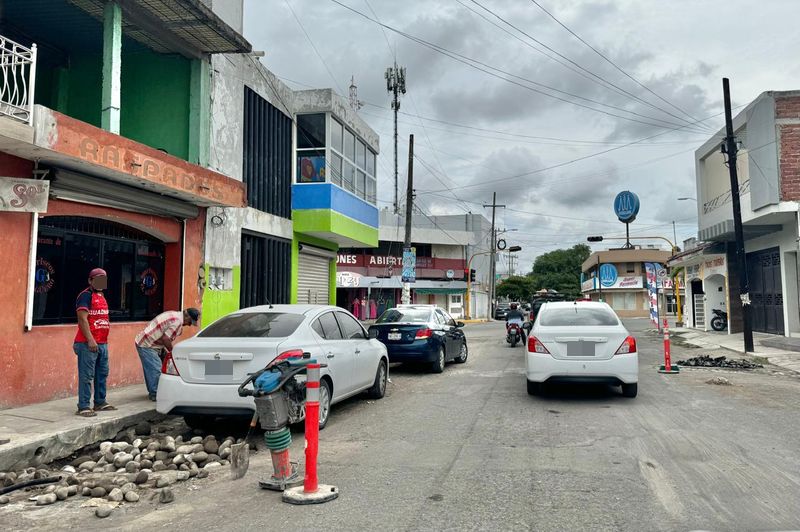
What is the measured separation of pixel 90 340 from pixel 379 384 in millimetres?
4208

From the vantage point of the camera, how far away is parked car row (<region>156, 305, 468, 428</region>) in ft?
20.9

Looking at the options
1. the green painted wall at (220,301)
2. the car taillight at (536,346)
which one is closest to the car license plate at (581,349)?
the car taillight at (536,346)

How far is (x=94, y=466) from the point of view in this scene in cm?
579

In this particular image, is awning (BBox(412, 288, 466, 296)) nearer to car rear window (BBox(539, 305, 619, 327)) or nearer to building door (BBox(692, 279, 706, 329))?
building door (BBox(692, 279, 706, 329))

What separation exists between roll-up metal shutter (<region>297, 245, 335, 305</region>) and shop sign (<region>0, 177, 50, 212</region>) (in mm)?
9616

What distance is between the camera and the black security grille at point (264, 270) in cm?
1375

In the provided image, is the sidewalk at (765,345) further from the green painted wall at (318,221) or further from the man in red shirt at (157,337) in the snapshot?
the man in red shirt at (157,337)

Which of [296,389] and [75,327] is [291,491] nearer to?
[296,389]

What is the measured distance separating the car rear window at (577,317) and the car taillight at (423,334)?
307 centimetres

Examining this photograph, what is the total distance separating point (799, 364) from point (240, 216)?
13.3 m

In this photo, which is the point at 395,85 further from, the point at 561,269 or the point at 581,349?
the point at 561,269

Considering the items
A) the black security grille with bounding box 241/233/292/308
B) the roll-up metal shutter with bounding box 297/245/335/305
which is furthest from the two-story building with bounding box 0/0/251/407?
the roll-up metal shutter with bounding box 297/245/335/305

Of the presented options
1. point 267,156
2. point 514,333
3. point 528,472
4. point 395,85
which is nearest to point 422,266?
point 395,85

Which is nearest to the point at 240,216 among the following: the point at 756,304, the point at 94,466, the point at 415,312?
the point at 415,312
